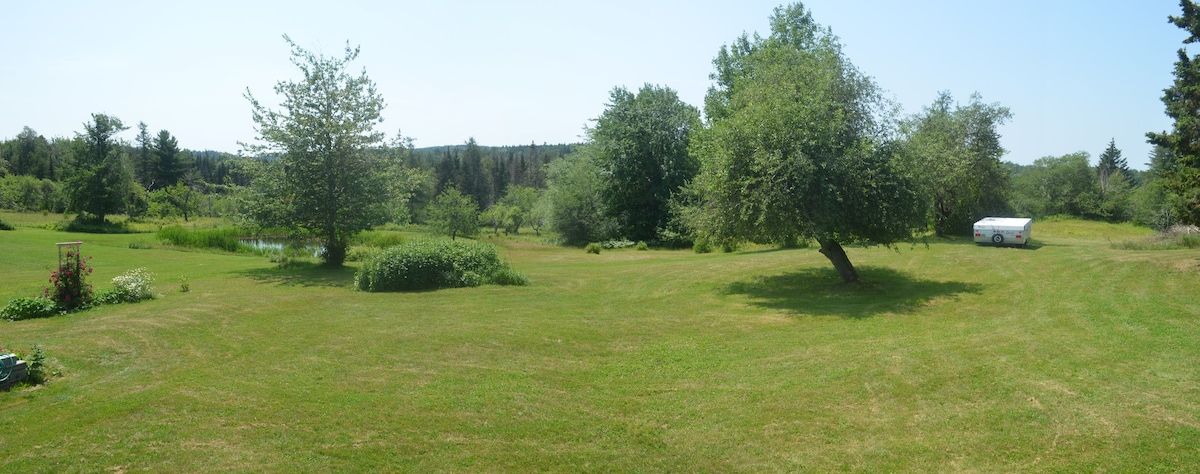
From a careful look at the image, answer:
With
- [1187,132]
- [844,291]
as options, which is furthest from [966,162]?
[844,291]

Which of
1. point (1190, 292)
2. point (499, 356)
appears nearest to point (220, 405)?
point (499, 356)

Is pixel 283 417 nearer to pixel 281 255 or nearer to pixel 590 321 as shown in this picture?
pixel 590 321

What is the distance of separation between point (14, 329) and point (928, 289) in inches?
796

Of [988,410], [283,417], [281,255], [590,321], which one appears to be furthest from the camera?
[281,255]

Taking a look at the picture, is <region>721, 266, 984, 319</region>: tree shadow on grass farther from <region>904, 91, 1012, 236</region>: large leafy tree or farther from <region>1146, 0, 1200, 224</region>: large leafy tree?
<region>904, 91, 1012, 236</region>: large leafy tree

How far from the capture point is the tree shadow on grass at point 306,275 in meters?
20.8

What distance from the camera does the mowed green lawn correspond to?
6.82 metres

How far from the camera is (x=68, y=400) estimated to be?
7.86m

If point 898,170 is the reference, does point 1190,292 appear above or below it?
below

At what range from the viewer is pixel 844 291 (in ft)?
58.2

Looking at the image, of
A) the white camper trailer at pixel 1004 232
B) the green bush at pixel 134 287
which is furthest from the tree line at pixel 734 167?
the green bush at pixel 134 287

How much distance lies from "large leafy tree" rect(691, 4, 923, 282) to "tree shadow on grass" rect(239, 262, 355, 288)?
38.9ft

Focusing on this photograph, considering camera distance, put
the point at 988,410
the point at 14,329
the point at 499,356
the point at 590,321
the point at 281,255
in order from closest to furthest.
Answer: the point at 988,410
the point at 499,356
the point at 14,329
the point at 590,321
the point at 281,255

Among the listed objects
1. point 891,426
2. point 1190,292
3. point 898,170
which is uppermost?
point 898,170
